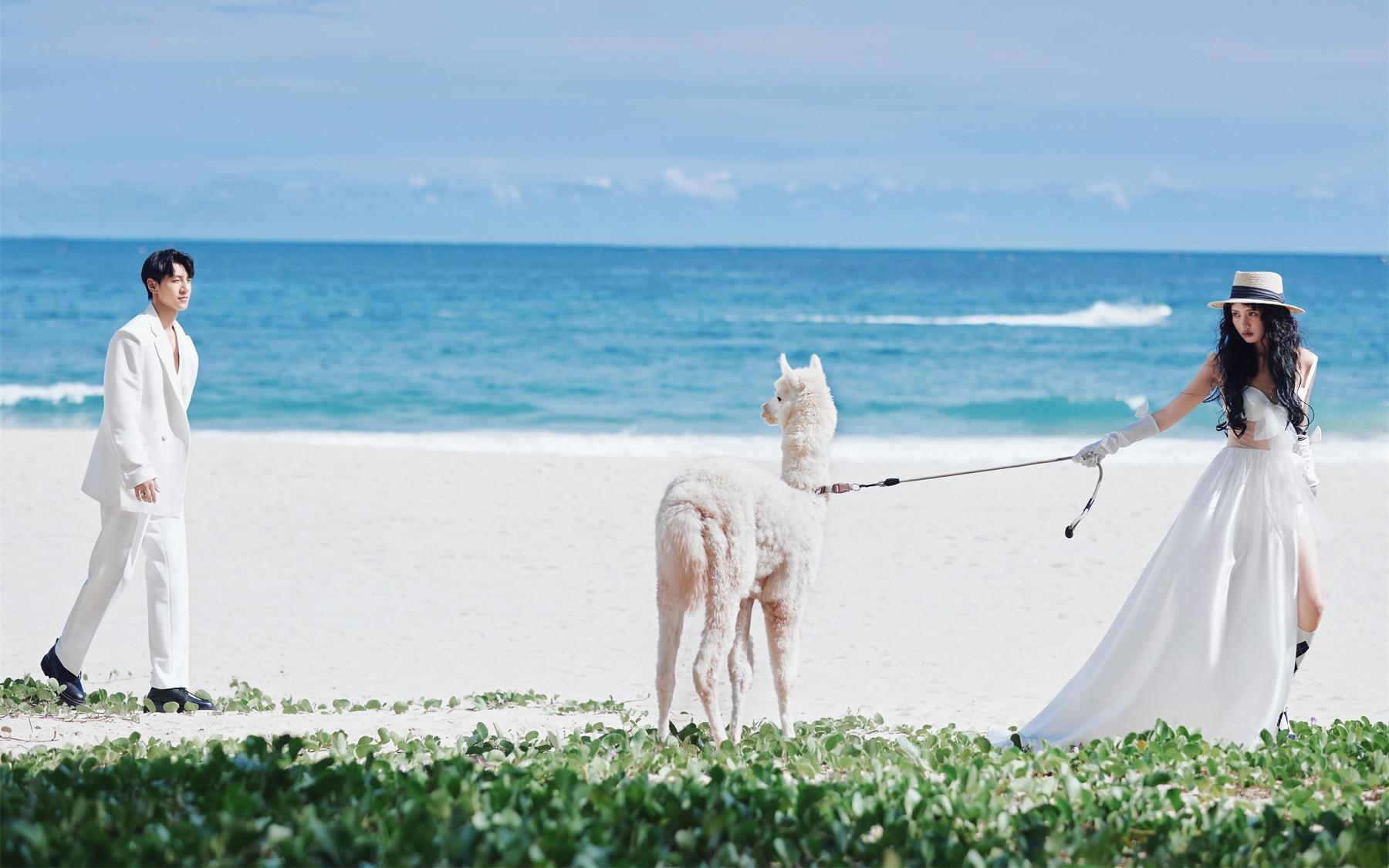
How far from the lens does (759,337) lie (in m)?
41.6

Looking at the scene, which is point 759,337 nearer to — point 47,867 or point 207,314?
point 207,314

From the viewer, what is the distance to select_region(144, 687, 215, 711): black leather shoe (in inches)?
255

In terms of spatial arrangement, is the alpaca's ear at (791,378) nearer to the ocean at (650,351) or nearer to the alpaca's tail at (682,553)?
the alpaca's tail at (682,553)

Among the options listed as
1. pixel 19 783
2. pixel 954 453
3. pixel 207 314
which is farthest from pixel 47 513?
pixel 207 314

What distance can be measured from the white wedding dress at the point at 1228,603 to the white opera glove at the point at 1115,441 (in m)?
0.34

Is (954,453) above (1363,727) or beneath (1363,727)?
above

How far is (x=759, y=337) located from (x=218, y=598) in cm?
3228

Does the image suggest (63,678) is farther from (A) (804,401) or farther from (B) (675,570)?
(A) (804,401)

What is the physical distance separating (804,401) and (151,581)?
11.5 feet

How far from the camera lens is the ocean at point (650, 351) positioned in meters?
25.5

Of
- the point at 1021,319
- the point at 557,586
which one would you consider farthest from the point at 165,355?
the point at 1021,319

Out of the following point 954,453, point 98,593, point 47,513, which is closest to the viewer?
point 98,593

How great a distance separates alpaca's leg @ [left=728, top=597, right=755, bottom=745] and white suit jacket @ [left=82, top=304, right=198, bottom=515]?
299cm

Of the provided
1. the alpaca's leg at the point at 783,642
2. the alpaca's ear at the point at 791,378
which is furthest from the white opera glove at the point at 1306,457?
the alpaca's leg at the point at 783,642
